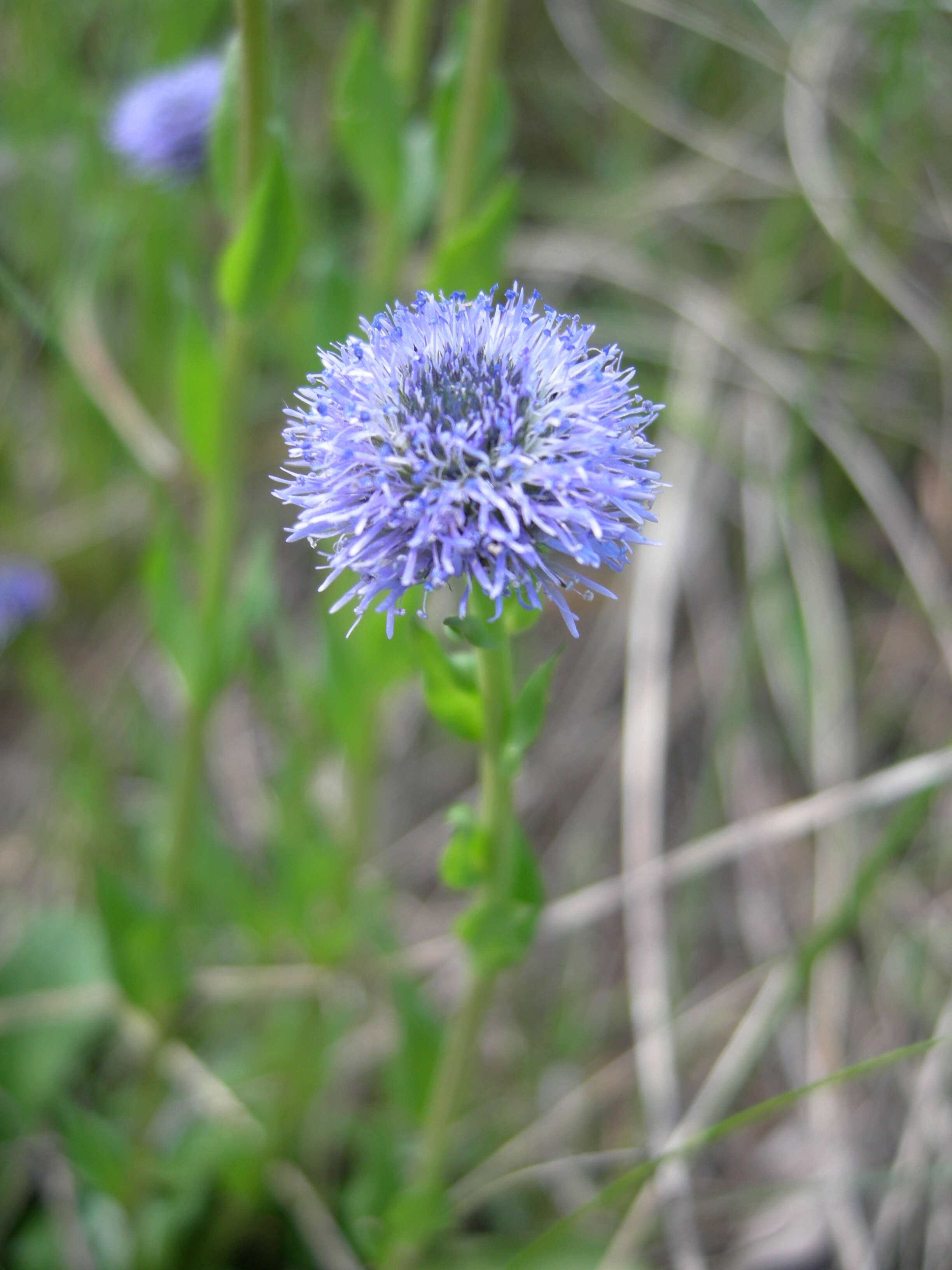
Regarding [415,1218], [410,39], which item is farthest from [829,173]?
[415,1218]

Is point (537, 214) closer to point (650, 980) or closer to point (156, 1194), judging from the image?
point (650, 980)

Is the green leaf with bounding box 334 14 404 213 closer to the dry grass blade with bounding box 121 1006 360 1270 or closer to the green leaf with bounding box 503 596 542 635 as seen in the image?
the green leaf with bounding box 503 596 542 635

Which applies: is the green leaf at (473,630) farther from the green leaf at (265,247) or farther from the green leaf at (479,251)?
the green leaf at (265,247)

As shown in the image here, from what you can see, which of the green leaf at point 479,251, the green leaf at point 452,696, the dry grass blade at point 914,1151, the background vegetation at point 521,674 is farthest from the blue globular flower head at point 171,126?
the dry grass blade at point 914,1151

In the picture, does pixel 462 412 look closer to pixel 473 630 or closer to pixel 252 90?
pixel 473 630

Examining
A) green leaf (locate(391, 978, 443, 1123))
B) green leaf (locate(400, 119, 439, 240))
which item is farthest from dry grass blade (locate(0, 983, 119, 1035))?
green leaf (locate(400, 119, 439, 240))
